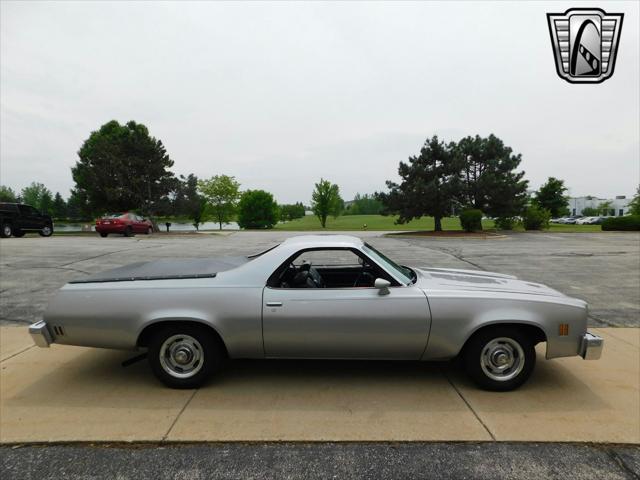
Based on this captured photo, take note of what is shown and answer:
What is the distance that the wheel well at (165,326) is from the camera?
3.25 m

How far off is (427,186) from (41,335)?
2532 centimetres

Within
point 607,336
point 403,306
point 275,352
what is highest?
point 403,306

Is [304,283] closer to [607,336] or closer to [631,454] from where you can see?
[631,454]

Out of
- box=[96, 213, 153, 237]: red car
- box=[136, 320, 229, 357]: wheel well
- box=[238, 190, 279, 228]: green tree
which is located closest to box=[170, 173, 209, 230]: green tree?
box=[96, 213, 153, 237]: red car

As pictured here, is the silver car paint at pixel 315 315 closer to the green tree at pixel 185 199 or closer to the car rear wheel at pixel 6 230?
the car rear wheel at pixel 6 230

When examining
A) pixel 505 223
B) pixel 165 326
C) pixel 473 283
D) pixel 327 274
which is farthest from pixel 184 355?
pixel 505 223

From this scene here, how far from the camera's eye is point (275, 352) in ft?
10.7

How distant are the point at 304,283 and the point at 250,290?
1.67 feet

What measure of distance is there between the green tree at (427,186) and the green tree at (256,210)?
143 feet

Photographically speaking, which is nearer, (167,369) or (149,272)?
(167,369)

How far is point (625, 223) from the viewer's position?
97.2 ft

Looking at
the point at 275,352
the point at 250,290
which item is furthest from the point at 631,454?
the point at 250,290

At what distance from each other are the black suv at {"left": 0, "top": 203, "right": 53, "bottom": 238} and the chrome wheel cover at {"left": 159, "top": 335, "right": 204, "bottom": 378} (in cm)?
2207

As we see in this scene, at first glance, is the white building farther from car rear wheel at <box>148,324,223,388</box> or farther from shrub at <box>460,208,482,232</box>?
car rear wheel at <box>148,324,223,388</box>
